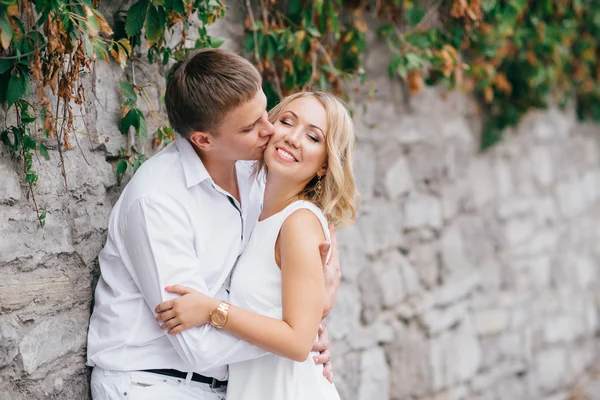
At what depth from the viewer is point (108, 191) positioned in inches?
90.6

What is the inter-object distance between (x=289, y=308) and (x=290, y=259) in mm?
131

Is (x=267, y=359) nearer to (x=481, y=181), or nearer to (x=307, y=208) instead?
(x=307, y=208)

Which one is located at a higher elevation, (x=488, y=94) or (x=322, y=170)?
(x=322, y=170)

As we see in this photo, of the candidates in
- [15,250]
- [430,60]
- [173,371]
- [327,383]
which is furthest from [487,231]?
[15,250]

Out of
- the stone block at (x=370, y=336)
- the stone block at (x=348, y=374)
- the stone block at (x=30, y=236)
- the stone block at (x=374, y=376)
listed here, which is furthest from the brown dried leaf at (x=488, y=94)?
the stone block at (x=30, y=236)

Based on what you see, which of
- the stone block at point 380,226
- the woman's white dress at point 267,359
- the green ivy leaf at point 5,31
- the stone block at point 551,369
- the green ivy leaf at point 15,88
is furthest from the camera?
the stone block at point 551,369

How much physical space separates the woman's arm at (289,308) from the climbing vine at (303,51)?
48 centimetres

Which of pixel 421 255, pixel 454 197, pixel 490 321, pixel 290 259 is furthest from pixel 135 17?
pixel 490 321

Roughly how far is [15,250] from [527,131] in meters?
3.81

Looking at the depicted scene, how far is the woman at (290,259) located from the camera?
6.53ft

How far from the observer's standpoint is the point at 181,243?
2.01 metres

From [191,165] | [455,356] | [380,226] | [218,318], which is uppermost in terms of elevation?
[191,165]

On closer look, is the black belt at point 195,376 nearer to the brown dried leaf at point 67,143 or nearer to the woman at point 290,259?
the woman at point 290,259

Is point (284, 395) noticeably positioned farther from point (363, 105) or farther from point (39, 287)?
point (363, 105)
